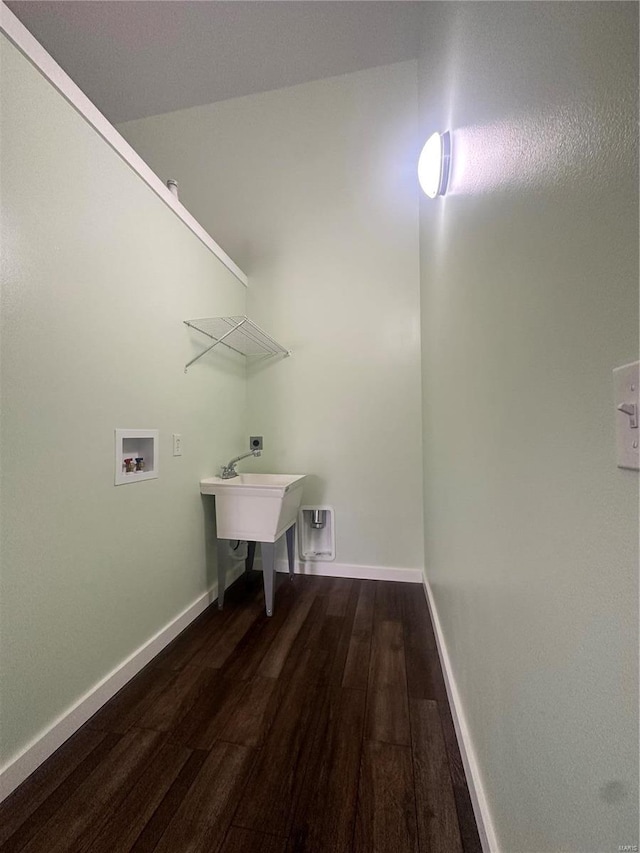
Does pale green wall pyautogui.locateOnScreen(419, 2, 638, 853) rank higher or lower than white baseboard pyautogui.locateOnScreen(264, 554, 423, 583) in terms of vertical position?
higher

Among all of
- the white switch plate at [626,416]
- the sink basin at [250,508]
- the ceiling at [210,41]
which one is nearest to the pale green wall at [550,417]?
the white switch plate at [626,416]

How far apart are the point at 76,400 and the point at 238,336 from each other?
3.67 feet

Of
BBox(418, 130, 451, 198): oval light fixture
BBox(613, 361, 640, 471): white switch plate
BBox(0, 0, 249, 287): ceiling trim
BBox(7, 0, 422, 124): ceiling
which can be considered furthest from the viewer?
BBox(7, 0, 422, 124): ceiling

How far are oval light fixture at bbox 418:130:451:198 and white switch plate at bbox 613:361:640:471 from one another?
127 centimetres

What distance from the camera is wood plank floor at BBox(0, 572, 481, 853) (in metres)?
0.83

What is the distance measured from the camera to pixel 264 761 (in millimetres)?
1011

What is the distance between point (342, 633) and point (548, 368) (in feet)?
5.39

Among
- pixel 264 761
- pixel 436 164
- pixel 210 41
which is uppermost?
pixel 210 41

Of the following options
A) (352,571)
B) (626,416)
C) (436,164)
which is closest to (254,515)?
(352,571)

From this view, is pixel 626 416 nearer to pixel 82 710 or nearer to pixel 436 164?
pixel 436 164

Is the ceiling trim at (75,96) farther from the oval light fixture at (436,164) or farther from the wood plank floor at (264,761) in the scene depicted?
the wood plank floor at (264,761)

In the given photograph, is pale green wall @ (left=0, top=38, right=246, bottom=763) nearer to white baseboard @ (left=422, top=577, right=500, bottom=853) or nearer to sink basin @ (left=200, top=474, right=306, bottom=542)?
sink basin @ (left=200, top=474, right=306, bottom=542)

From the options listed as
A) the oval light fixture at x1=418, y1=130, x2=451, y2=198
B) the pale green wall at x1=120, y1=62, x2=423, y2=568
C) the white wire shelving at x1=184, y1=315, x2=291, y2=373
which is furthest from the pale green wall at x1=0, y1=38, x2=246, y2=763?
the oval light fixture at x1=418, y1=130, x2=451, y2=198

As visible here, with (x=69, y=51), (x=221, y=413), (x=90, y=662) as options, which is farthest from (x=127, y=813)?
(x=69, y=51)
